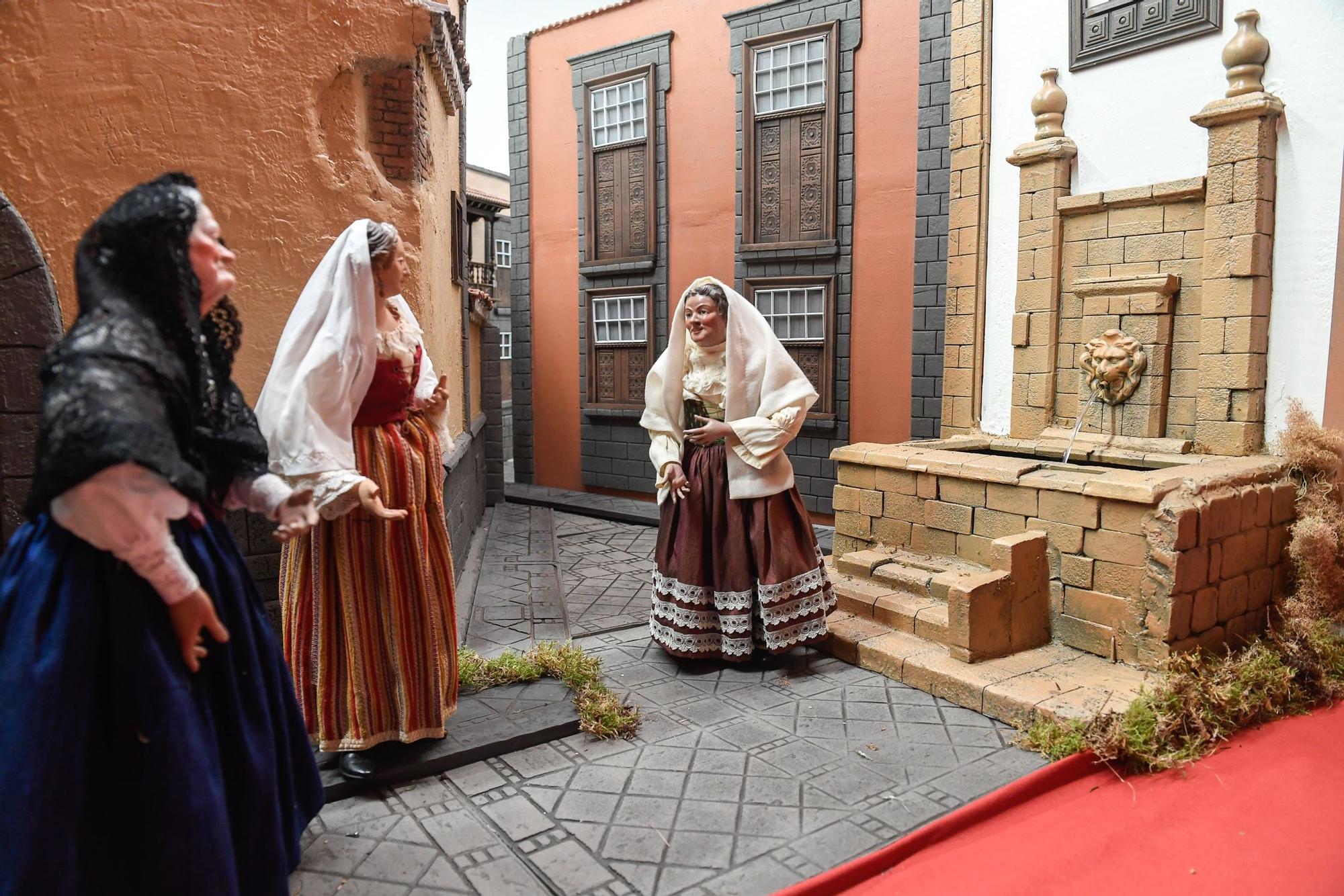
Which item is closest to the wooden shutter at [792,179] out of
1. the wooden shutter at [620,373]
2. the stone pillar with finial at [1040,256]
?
the wooden shutter at [620,373]

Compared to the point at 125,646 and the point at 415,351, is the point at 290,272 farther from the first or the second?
the point at 125,646

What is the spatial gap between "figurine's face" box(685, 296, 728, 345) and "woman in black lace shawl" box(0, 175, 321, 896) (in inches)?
95.9

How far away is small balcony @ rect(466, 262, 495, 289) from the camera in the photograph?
11594 mm

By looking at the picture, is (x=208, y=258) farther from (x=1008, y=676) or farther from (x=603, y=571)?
(x=603, y=571)

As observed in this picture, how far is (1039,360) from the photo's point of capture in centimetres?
593

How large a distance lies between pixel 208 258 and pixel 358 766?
6.67 feet

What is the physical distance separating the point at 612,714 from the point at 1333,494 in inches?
156

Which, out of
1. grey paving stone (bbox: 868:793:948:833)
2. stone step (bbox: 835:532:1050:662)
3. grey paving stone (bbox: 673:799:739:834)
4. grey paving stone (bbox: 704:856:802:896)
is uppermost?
stone step (bbox: 835:532:1050:662)

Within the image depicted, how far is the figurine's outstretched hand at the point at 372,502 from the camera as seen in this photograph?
2812 millimetres

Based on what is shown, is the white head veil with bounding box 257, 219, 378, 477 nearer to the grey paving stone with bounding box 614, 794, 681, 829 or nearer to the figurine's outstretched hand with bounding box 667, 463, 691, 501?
the grey paving stone with bounding box 614, 794, 681, 829

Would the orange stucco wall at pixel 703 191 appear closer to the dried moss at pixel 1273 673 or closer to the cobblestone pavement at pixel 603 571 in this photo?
the cobblestone pavement at pixel 603 571

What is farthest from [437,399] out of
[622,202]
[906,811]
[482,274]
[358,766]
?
[482,274]

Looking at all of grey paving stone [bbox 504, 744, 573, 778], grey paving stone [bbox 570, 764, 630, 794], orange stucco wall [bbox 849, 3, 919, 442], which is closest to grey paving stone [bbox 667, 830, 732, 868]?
grey paving stone [bbox 570, 764, 630, 794]

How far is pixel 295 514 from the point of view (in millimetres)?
2246
